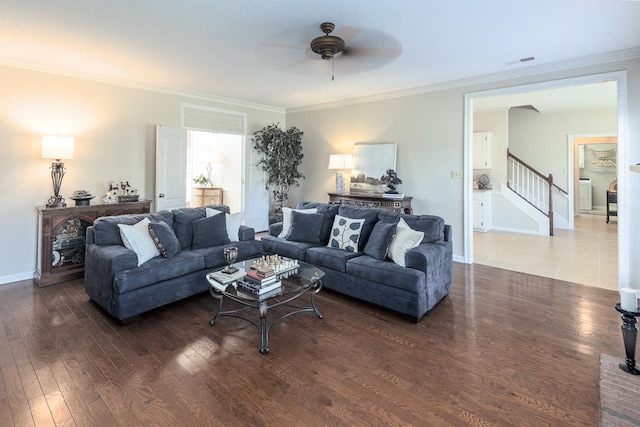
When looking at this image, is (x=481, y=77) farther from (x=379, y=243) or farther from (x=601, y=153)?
(x=601, y=153)

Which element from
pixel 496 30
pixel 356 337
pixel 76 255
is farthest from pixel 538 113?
pixel 76 255

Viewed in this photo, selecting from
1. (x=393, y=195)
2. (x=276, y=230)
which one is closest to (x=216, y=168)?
(x=276, y=230)

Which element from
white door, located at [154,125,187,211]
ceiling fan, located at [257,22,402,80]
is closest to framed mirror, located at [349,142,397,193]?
ceiling fan, located at [257,22,402,80]

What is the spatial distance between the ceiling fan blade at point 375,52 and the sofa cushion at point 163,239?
2747 millimetres

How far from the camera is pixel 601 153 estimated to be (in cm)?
998

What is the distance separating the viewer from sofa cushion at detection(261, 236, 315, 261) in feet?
12.8

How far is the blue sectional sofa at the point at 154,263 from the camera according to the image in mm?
2875

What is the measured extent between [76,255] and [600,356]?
5.59m

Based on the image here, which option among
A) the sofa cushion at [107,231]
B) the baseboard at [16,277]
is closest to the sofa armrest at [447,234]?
the sofa cushion at [107,231]

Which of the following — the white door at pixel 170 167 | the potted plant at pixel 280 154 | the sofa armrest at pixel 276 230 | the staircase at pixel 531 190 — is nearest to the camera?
the sofa armrest at pixel 276 230

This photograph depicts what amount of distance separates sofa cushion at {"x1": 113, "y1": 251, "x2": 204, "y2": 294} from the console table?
9.63ft

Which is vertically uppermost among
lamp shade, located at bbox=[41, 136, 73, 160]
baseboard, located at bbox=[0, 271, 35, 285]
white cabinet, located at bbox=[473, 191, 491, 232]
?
lamp shade, located at bbox=[41, 136, 73, 160]

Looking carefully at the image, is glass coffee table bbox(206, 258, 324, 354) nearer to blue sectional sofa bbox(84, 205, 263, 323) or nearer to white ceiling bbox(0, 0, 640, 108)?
blue sectional sofa bbox(84, 205, 263, 323)

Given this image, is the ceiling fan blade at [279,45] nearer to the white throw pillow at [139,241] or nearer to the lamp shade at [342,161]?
the white throw pillow at [139,241]
